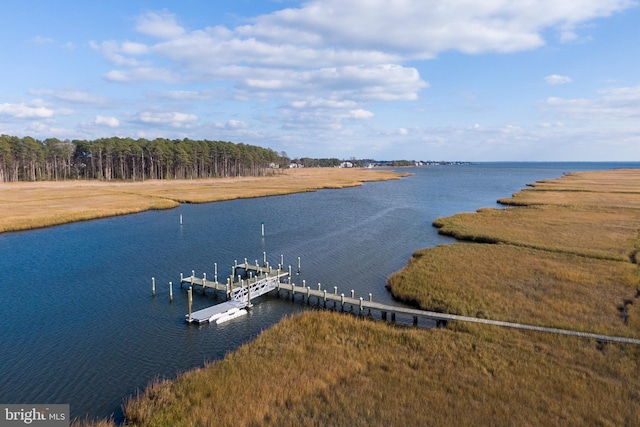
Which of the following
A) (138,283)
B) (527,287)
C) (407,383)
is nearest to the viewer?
(407,383)

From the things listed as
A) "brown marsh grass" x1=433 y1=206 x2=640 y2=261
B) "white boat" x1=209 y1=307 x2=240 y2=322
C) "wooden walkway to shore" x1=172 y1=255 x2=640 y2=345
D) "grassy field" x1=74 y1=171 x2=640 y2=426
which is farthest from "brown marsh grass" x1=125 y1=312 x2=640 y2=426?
"brown marsh grass" x1=433 y1=206 x2=640 y2=261

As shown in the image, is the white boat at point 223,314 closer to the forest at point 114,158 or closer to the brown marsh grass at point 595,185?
the brown marsh grass at point 595,185

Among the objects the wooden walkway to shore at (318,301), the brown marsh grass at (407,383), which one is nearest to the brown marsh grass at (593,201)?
the wooden walkway to shore at (318,301)

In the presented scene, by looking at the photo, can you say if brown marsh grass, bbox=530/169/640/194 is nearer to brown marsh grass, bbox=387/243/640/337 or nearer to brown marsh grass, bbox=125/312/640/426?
brown marsh grass, bbox=387/243/640/337

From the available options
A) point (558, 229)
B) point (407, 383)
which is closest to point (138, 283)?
point (407, 383)

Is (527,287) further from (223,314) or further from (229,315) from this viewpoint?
(223,314)

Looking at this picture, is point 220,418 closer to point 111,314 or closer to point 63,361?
point 63,361

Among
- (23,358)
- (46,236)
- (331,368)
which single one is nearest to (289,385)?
(331,368)
